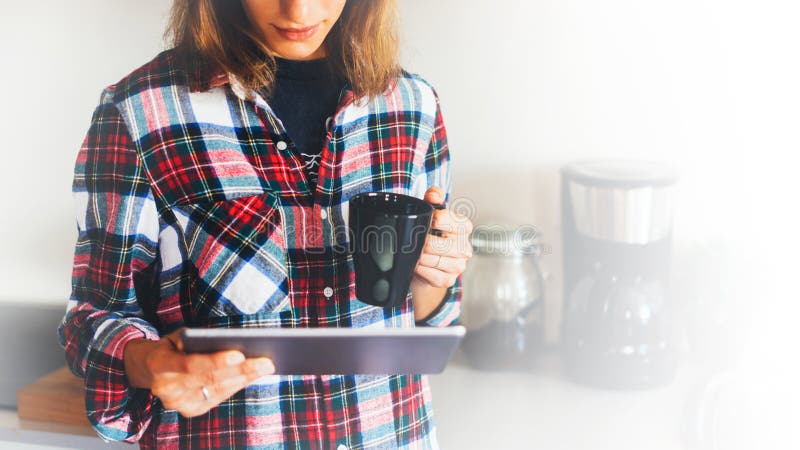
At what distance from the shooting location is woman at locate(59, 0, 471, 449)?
69cm

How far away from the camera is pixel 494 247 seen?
111cm

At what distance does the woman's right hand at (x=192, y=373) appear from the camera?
0.60m

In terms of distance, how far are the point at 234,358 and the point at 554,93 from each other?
68cm

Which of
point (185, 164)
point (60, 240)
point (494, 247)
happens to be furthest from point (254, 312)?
point (60, 240)

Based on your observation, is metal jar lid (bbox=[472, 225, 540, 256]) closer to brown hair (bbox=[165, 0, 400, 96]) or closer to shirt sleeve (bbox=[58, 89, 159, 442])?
brown hair (bbox=[165, 0, 400, 96])

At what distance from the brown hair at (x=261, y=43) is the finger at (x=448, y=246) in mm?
178

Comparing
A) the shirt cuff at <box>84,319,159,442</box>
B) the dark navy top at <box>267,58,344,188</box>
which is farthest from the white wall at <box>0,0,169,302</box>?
the shirt cuff at <box>84,319,159,442</box>

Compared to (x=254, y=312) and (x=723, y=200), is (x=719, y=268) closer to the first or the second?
(x=723, y=200)

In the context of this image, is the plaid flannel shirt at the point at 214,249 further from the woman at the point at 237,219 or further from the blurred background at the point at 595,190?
the blurred background at the point at 595,190

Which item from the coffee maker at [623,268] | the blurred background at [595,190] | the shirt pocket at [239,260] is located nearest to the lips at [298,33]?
the shirt pocket at [239,260]

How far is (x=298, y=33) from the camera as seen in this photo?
0.71 metres

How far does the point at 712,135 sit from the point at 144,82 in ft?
2.58

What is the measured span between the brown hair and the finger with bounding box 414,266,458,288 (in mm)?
198

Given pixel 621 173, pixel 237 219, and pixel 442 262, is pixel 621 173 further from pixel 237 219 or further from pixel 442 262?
pixel 237 219
